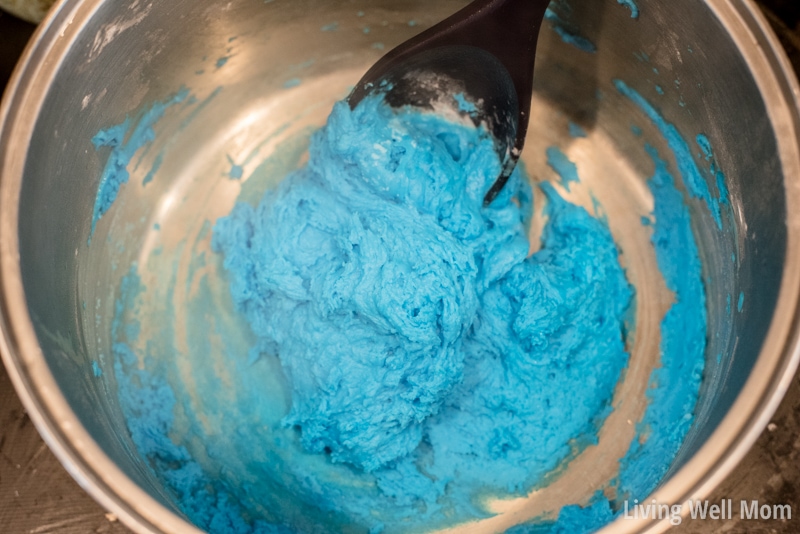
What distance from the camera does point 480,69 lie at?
1599mm

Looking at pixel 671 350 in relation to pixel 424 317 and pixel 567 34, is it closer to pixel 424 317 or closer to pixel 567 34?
pixel 424 317

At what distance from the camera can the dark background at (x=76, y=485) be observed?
5.52ft

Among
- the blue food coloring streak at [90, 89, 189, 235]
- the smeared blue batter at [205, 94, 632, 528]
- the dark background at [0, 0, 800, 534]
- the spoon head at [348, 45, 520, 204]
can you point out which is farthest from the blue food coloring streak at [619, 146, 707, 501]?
the blue food coloring streak at [90, 89, 189, 235]

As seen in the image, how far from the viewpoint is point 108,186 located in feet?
5.32

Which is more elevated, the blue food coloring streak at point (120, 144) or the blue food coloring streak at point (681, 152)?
the blue food coloring streak at point (120, 144)

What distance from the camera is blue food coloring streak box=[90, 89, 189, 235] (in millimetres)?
1577

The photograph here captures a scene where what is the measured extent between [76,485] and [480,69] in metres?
1.67

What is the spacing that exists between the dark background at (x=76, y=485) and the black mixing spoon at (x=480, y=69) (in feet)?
3.60

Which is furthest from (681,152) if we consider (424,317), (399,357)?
(399,357)

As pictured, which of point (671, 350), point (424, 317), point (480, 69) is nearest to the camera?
point (424, 317)

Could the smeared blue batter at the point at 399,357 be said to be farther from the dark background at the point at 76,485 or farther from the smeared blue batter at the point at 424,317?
the dark background at the point at 76,485

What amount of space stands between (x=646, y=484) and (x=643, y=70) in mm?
1106

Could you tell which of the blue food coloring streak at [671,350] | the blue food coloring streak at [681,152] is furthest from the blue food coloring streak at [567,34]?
the blue food coloring streak at [671,350]

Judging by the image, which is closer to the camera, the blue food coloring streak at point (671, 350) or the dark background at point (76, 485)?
the blue food coloring streak at point (671, 350)
